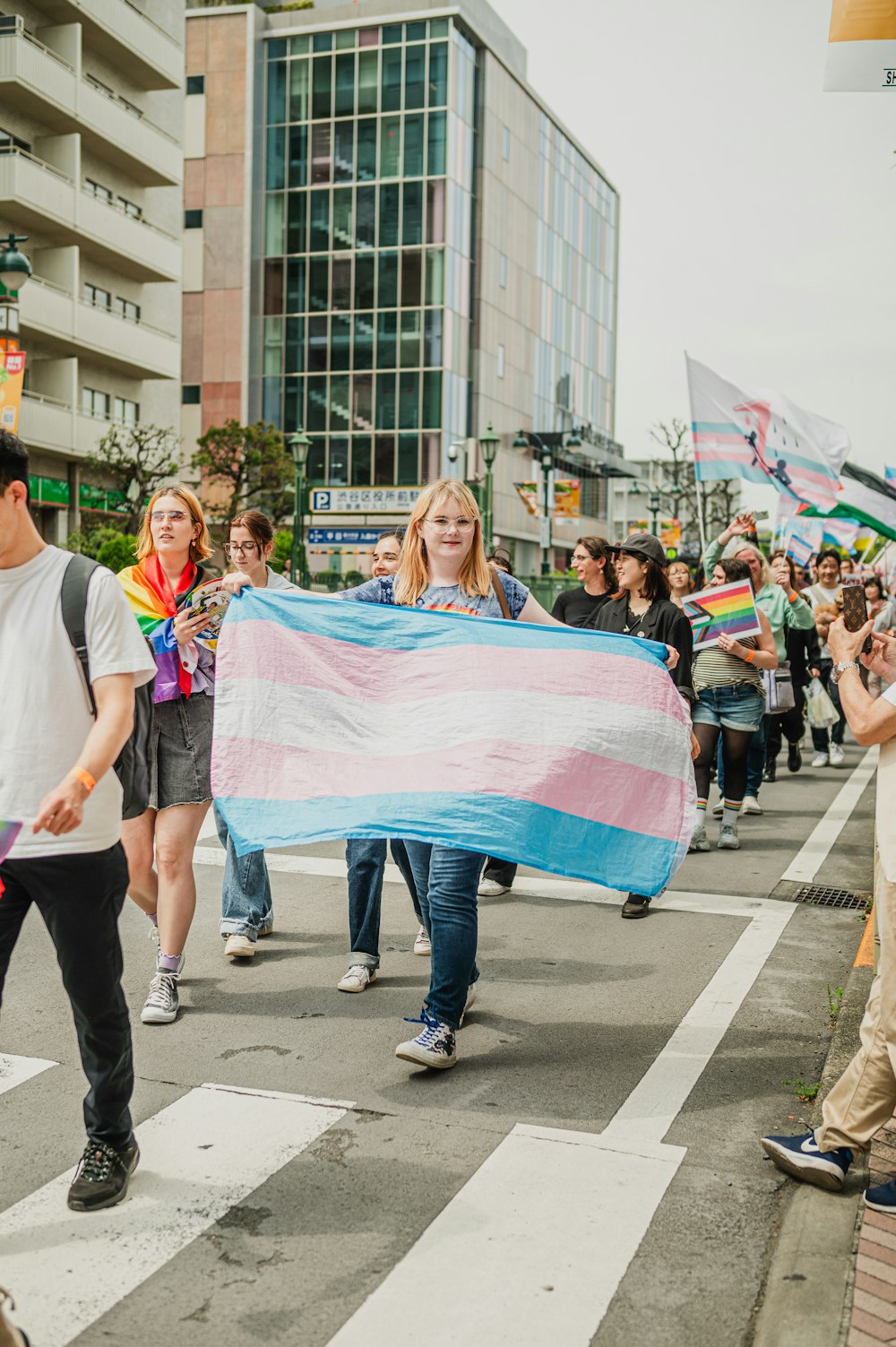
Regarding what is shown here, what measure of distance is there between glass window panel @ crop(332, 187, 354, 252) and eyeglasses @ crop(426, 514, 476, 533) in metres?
A: 58.5

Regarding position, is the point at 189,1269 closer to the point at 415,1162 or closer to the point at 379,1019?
the point at 415,1162

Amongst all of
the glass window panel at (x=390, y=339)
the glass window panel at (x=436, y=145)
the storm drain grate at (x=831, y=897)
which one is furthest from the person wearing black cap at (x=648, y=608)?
Result: the glass window panel at (x=436, y=145)

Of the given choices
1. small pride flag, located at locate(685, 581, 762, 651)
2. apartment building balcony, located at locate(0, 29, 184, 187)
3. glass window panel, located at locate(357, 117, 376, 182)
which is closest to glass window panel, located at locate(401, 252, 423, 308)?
glass window panel, located at locate(357, 117, 376, 182)

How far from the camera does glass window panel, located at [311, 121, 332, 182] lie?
2387 inches

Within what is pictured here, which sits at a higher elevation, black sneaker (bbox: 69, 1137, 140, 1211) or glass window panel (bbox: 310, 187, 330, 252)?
glass window panel (bbox: 310, 187, 330, 252)

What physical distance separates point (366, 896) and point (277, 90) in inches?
2442

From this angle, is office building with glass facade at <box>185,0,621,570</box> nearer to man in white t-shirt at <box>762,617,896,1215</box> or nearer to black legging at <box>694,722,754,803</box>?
black legging at <box>694,722,754,803</box>

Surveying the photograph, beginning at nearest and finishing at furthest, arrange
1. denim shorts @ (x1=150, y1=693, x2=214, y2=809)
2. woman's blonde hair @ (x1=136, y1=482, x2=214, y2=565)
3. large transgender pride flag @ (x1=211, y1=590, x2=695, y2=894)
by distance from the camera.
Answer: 1. large transgender pride flag @ (x1=211, y1=590, x2=695, y2=894)
2. denim shorts @ (x1=150, y1=693, x2=214, y2=809)
3. woman's blonde hair @ (x1=136, y1=482, x2=214, y2=565)

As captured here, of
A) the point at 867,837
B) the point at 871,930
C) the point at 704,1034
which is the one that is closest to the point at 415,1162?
the point at 704,1034

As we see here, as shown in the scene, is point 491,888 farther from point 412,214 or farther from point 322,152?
point 322,152

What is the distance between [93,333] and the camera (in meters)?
39.4

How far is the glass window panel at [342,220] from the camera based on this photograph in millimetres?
60750

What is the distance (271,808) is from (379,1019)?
106 centimetres

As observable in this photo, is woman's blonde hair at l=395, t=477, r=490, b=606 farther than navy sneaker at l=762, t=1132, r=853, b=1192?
Yes
